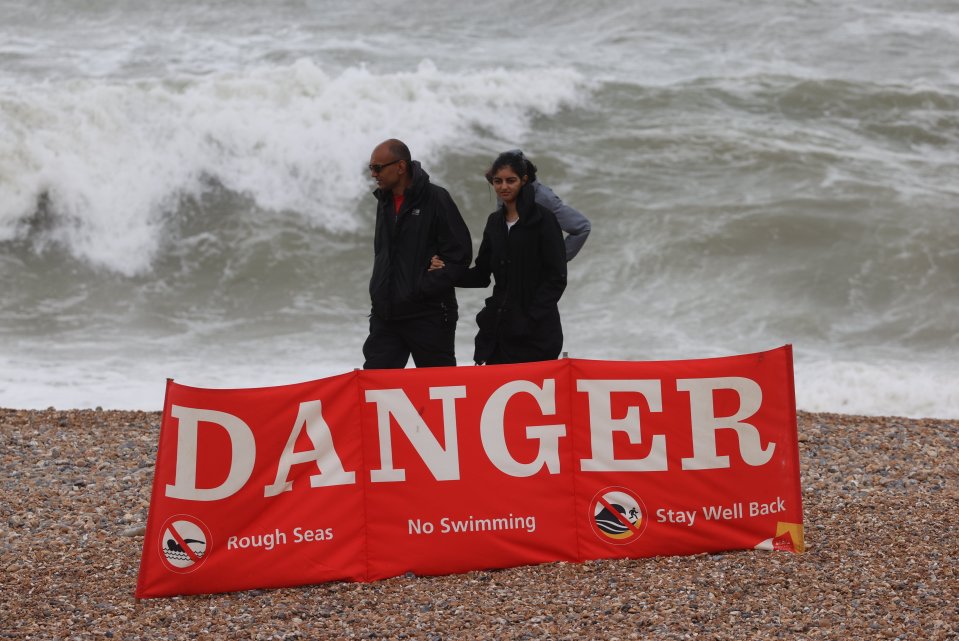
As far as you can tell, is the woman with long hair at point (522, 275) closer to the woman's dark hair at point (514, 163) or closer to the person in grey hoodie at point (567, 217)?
the woman's dark hair at point (514, 163)

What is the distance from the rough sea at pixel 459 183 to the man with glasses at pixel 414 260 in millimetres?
Result: 4597

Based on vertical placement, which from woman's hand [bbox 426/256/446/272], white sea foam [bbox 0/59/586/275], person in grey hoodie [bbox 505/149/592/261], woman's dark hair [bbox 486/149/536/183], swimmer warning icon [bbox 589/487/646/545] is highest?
white sea foam [bbox 0/59/586/275]

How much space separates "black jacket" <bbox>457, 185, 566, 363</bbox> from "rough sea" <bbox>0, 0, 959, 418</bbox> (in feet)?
16.1

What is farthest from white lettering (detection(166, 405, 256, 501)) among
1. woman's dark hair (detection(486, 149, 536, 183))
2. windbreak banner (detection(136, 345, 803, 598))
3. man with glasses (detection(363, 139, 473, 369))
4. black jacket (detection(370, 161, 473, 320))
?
woman's dark hair (detection(486, 149, 536, 183))

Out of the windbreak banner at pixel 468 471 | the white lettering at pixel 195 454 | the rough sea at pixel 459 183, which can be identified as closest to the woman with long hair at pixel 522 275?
the windbreak banner at pixel 468 471

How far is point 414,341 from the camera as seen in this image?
19.9 feet

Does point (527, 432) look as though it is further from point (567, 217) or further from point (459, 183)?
point (459, 183)

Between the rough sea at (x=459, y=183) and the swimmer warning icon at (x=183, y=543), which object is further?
the rough sea at (x=459, y=183)

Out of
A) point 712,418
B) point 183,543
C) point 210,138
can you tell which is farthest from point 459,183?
point 183,543

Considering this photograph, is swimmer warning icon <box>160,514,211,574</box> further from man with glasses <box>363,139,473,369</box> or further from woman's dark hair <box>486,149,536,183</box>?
woman's dark hair <box>486,149,536,183</box>

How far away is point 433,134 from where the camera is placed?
1795 centimetres

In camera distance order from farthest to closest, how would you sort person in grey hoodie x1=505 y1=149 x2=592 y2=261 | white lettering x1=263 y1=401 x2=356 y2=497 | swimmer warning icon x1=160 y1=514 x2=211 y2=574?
person in grey hoodie x1=505 y1=149 x2=592 y2=261, white lettering x1=263 y1=401 x2=356 y2=497, swimmer warning icon x1=160 y1=514 x2=211 y2=574

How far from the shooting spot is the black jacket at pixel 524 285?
5.84 meters

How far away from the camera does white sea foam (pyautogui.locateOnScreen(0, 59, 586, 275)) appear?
1527 cm
